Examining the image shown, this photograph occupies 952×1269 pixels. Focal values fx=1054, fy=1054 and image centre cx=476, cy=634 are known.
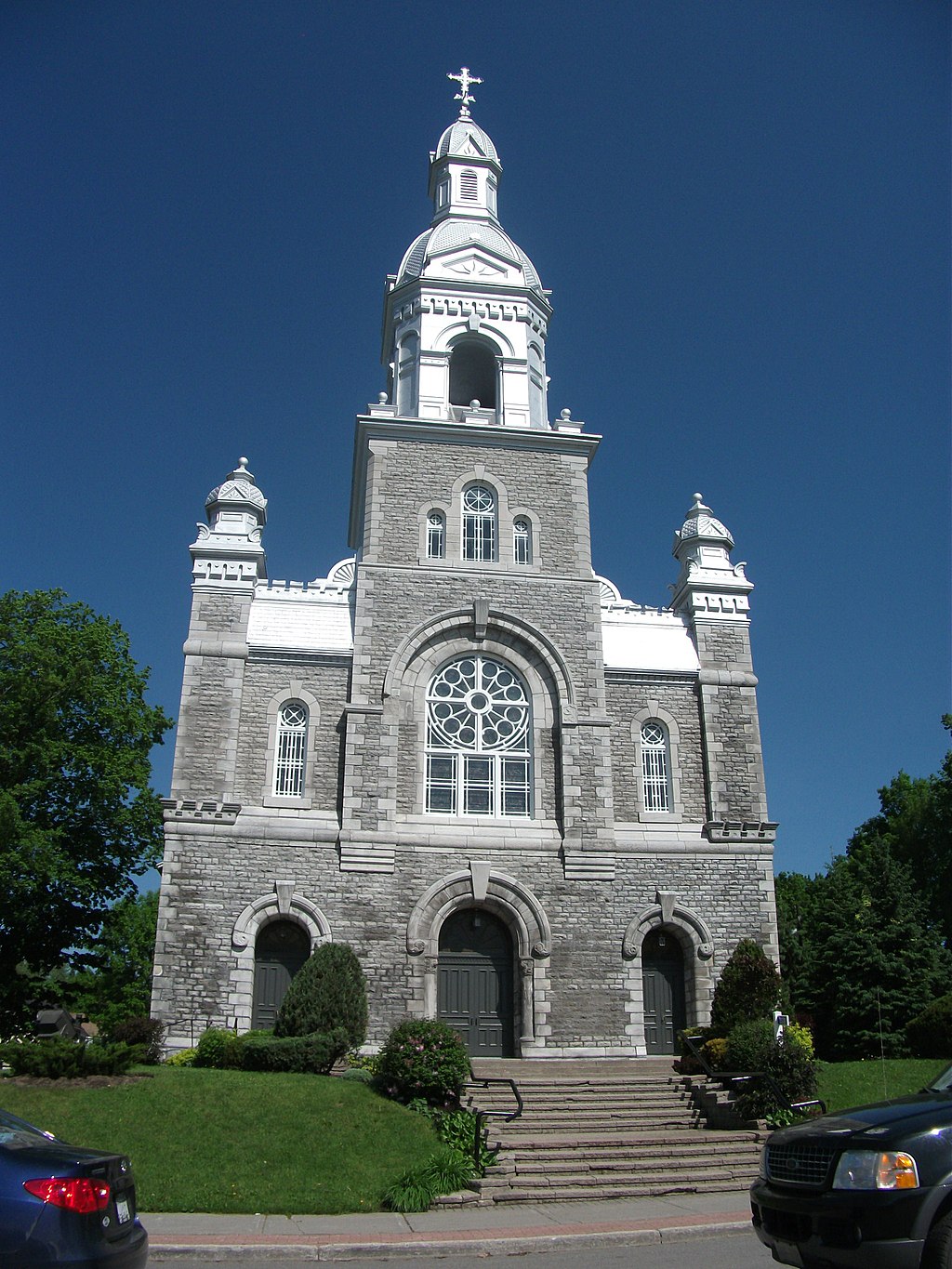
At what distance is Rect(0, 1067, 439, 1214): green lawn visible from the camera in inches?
492

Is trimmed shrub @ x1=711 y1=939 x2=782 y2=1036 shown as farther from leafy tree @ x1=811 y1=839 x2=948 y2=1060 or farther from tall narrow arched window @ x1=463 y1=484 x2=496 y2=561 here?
tall narrow arched window @ x1=463 y1=484 x2=496 y2=561

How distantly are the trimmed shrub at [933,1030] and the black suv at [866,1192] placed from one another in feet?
58.8

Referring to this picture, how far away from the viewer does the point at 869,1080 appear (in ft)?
65.0

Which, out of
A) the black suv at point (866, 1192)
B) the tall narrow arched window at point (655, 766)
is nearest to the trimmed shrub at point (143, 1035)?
the tall narrow arched window at point (655, 766)

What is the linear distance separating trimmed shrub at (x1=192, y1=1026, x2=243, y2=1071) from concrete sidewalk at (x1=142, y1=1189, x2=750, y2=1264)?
732 centimetres

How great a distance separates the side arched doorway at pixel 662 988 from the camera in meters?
23.1

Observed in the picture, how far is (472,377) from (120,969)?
823 inches

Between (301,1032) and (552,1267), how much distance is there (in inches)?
406

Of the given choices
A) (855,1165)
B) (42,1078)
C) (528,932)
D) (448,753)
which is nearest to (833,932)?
(528,932)

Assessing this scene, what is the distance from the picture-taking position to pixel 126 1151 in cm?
1340

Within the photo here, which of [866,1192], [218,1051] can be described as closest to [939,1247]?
[866,1192]

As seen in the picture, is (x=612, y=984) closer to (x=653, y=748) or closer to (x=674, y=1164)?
(x=653, y=748)

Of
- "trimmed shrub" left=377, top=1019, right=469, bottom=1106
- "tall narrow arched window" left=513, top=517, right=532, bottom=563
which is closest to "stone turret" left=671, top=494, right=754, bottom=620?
"tall narrow arched window" left=513, top=517, right=532, bottom=563

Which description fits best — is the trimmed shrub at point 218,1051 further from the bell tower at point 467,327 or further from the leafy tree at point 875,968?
the bell tower at point 467,327
